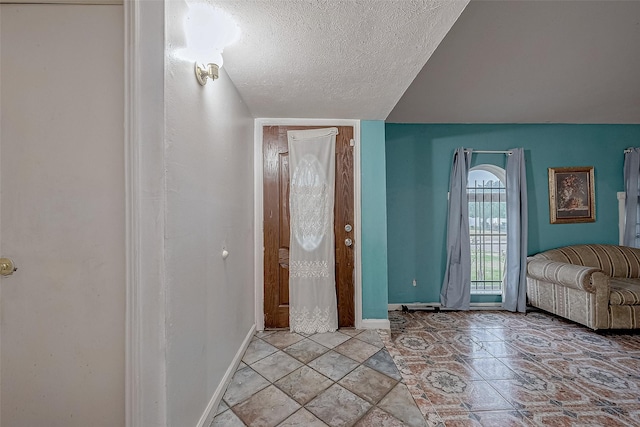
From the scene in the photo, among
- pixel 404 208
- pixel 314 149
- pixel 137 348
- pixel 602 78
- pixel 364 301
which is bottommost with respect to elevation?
pixel 364 301

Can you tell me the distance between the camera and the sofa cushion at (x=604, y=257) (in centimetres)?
314

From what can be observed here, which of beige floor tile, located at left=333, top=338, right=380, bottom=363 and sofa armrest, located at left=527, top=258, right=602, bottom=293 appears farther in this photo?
sofa armrest, located at left=527, top=258, right=602, bottom=293

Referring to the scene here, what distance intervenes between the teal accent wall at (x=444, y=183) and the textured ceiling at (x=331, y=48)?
4.69 feet

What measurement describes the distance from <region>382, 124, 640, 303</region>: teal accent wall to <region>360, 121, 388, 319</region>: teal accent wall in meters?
0.79

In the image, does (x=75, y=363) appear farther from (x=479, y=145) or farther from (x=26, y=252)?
(x=479, y=145)

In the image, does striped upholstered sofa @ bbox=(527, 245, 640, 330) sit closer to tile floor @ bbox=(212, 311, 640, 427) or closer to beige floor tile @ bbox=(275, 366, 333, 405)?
tile floor @ bbox=(212, 311, 640, 427)

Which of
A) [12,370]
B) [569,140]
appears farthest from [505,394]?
[569,140]

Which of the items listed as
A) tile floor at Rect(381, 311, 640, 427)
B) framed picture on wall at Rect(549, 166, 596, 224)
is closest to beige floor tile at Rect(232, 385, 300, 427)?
tile floor at Rect(381, 311, 640, 427)

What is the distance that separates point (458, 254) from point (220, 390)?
9.86 ft

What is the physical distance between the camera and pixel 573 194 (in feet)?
11.5

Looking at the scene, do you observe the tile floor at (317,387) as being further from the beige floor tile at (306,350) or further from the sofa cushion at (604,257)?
the sofa cushion at (604,257)

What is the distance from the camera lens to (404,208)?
3.46 m

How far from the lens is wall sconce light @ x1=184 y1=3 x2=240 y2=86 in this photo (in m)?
1.21

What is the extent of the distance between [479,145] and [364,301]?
8.68 ft
